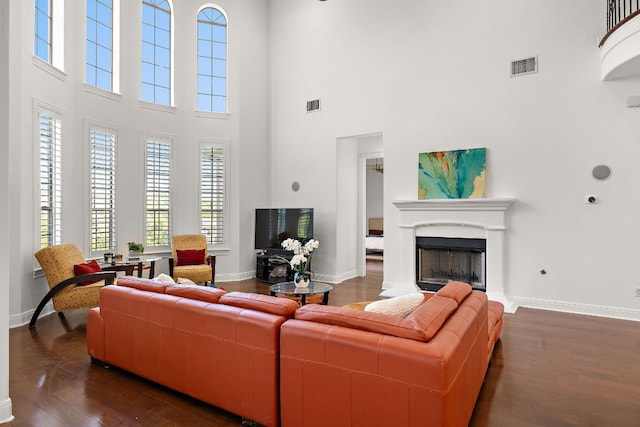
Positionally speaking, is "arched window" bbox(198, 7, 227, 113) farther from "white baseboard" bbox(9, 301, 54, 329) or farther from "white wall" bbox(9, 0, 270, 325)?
"white baseboard" bbox(9, 301, 54, 329)

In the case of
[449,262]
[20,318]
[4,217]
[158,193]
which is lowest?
[20,318]

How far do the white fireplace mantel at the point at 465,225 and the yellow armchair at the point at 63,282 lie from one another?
4.53 metres

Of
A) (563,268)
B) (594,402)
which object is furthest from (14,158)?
(563,268)

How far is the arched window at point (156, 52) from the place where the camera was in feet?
23.0

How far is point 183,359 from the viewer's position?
9.33 feet

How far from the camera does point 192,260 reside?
6.88 metres

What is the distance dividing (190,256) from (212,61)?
3932 millimetres

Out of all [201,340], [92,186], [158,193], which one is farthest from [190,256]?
[201,340]

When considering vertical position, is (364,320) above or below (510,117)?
below

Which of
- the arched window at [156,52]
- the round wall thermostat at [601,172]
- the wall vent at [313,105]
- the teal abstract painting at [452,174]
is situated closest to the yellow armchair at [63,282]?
the arched window at [156,52]

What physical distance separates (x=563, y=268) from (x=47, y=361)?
632cm

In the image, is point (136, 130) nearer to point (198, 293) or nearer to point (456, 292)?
point (198, 293)

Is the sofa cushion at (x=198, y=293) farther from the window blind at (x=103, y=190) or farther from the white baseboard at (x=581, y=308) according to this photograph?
the white baseboard at (x=581, y=308)

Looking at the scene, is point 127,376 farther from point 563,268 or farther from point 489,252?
point 563,268
